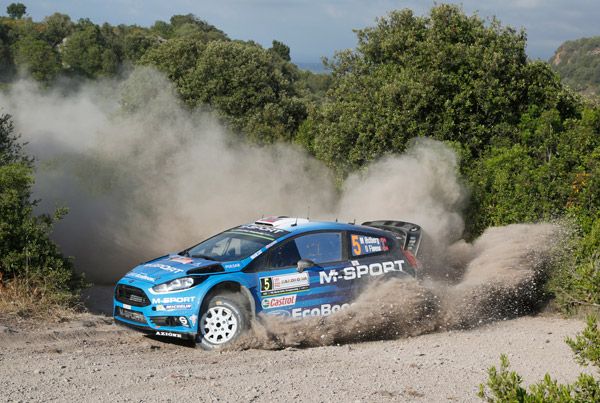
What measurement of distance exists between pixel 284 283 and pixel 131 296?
6.34ft

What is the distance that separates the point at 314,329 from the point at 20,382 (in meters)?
3.53

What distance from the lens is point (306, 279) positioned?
7.92 meters

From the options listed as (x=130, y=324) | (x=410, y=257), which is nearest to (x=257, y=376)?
(x=130, y=324)

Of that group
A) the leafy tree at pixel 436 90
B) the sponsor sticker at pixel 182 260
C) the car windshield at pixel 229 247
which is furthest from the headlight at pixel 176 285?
the leafy tree at pixel 436 90

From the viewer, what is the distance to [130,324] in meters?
7.57

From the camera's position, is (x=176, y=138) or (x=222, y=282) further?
(x=176, y=138)

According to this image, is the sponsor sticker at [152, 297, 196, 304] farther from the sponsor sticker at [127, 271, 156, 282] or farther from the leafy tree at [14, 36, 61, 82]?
the leafy tree at [14, 36, 61, 82]

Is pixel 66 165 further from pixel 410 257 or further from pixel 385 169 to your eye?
pixel 410 257

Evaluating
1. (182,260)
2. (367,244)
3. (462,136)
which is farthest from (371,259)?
(462,136)

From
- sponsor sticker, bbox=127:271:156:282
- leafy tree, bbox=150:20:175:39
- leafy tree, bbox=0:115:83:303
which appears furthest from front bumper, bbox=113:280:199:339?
leafy tree, bbox=150:20:175:39

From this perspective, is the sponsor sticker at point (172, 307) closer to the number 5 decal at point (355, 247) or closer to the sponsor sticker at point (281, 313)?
the sponsor sticker at point (281, 313)

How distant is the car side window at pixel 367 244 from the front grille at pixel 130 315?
2.93 m

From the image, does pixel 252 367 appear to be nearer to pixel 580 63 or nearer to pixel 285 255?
pixel 285 255

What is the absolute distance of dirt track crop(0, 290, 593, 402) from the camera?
17.9 feet
